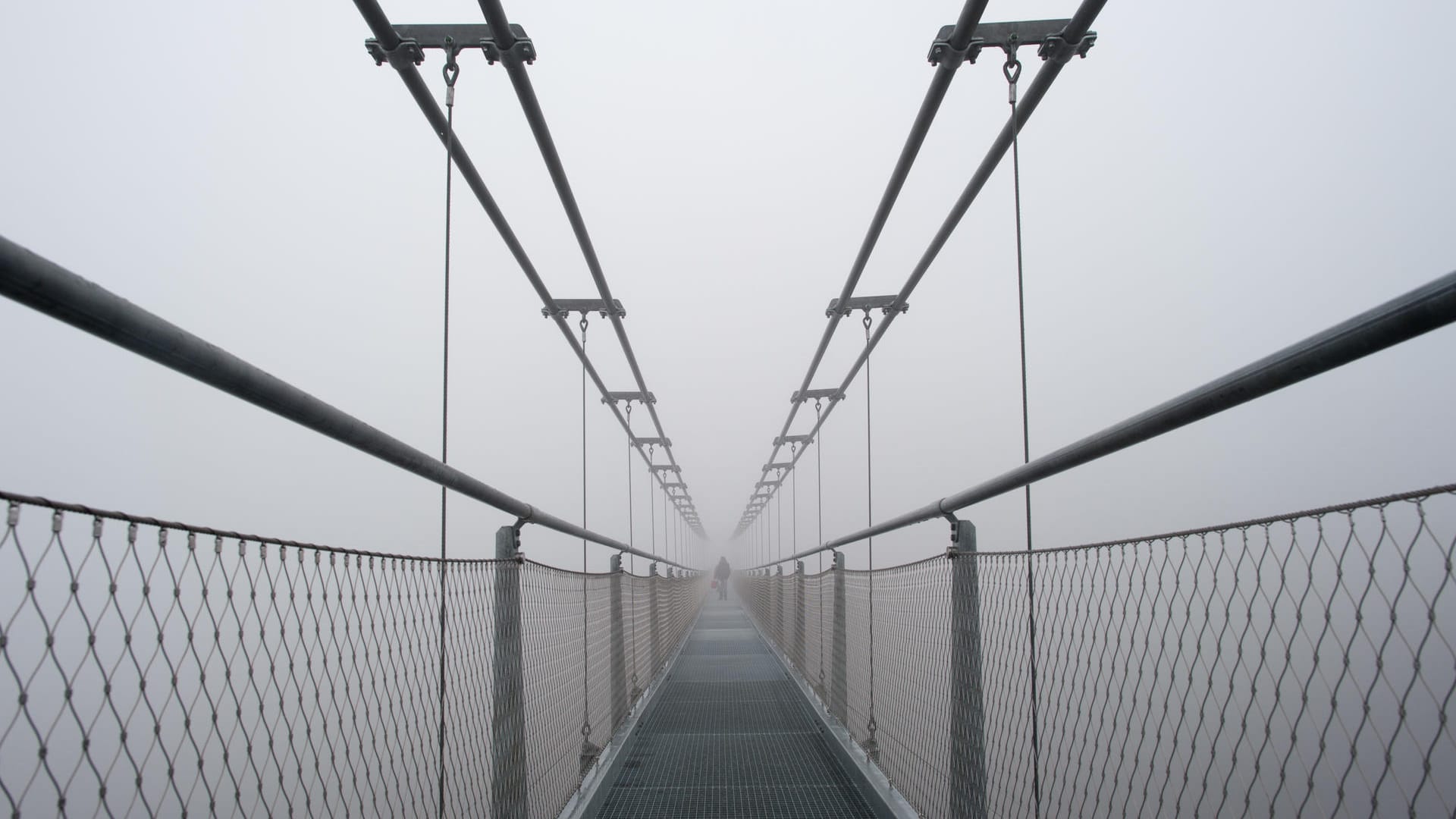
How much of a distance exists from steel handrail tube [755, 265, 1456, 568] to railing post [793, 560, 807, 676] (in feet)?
15.1

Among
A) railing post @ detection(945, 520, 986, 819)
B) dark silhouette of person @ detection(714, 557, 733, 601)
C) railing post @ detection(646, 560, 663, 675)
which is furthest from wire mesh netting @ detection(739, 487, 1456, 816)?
dark silhouette of person @ detection(714, 557, 733, 601)

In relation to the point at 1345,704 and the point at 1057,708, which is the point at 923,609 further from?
the point at 1345,704

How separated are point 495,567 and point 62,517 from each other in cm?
130

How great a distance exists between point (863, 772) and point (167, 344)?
9.78ft

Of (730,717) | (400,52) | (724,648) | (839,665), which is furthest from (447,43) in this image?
(724,648)

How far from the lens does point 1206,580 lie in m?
3.15

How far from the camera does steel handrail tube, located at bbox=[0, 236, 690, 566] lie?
748 mm

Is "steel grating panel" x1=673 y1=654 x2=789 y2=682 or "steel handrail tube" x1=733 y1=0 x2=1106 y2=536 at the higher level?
"steel handrail tube" x1=733 y1=0 x2=1106 y2=536

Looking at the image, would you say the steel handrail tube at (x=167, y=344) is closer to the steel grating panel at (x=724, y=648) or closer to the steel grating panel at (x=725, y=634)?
the steel grating panel at (x=724, y=648)

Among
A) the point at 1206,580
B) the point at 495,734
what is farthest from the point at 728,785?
the point at 1206,580

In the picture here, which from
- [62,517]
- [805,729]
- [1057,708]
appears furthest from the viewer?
[805,729]

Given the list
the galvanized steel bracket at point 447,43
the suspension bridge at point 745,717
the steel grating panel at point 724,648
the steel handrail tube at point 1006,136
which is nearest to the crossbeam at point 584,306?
the suspension bridge at point 745,717

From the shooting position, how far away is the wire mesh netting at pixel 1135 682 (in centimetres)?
102

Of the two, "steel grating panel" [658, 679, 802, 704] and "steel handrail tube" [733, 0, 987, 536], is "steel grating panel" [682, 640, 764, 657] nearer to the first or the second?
"steel grating panel" [658, 679, 802, 704]
